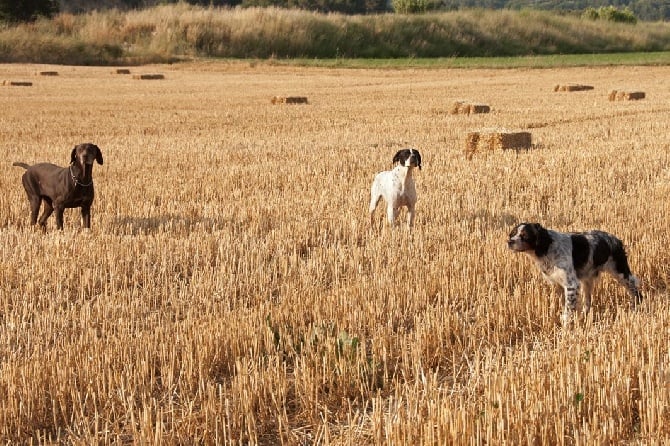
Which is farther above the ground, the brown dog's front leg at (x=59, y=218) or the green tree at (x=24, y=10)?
the green tree at (x=24, y=10)

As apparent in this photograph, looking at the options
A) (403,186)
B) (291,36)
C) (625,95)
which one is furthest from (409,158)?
(291,36)

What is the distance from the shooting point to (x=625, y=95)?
2792cm

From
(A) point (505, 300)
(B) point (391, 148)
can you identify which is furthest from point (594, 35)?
(A) point (505, 300)

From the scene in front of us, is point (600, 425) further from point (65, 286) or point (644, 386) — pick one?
point (65, 286)

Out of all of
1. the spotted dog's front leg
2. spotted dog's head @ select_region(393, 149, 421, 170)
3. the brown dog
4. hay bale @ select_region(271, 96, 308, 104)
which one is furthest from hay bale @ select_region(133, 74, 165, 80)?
the spotted dog's front leg

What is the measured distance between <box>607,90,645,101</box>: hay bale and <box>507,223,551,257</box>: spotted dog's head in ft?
74.0

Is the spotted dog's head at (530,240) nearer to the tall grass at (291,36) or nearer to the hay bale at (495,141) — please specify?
the hay bale at (495,141)

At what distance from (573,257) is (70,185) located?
18.5ft

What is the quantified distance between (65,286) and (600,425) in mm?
4794

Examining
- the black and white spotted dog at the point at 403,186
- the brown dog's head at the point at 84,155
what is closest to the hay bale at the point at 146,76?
the brown dog's head at the point at 84,155

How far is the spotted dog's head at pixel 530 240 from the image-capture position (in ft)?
21.7

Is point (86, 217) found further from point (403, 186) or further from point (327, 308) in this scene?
point (327, 308)

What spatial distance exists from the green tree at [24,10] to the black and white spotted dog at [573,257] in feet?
195

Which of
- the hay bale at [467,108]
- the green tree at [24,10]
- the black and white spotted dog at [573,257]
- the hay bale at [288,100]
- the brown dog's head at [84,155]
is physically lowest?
the hay bale at [288,100]
